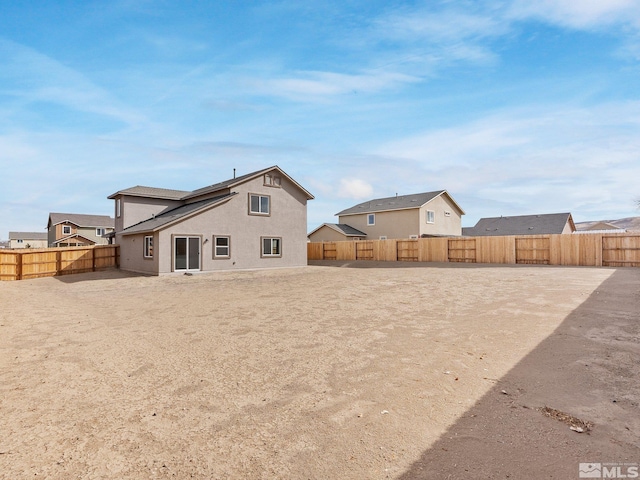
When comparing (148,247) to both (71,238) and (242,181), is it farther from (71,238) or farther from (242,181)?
(71,238)

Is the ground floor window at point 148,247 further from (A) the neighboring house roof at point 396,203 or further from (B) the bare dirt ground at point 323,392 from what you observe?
(A) the neighboring house roof at point 396,203

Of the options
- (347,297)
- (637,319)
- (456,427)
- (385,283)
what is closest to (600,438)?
(456,427)

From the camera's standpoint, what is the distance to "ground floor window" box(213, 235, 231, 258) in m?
21.8

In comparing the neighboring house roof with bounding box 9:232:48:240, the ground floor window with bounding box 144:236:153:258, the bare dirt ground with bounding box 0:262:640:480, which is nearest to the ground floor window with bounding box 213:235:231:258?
the ground floor window with bounding box 144:236:153:258

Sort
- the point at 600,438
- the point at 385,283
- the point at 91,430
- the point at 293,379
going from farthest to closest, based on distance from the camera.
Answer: the point at 385,283 → the point at 293,379 → the point at 91,430 → the point at 600,438

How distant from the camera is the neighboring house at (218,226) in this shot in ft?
68.2

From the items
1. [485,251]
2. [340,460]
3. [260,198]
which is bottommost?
[340,460]

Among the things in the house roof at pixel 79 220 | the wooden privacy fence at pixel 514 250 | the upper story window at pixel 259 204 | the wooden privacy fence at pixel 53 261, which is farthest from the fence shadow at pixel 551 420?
the house roof at pixel 79 220

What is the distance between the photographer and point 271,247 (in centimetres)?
2450

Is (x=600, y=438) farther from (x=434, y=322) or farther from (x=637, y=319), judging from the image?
(x=637, y=319)

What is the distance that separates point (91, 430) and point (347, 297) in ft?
29.2

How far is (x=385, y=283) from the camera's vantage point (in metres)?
15.2

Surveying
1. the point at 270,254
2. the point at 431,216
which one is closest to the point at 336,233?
the point at 431,216

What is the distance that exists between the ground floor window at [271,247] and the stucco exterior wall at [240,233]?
0.23m
